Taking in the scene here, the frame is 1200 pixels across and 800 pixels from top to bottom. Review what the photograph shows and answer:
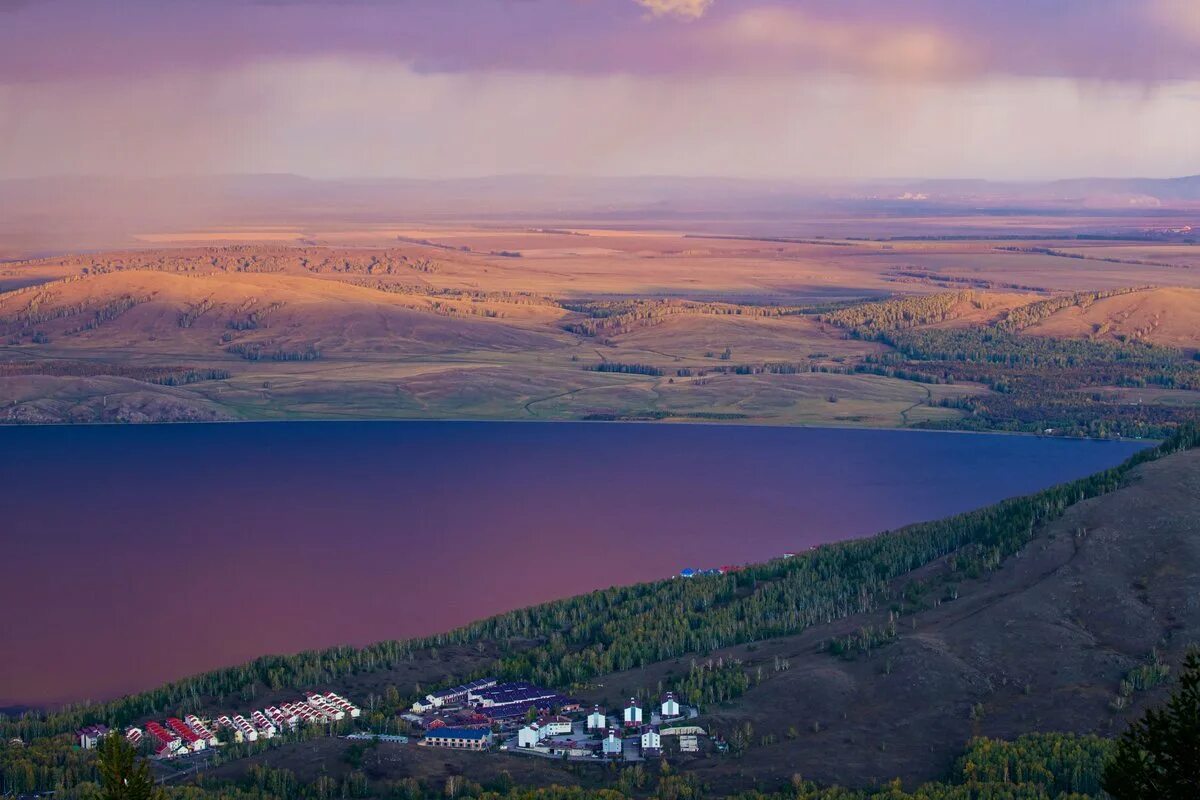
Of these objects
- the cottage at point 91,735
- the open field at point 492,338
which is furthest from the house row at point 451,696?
the open field at point 492,338

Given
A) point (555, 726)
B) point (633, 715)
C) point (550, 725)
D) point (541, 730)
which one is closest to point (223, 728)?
point (541, 730)

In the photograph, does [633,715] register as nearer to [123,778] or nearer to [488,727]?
[488,727]

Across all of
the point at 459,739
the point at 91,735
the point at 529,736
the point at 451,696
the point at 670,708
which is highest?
the point at 670,708

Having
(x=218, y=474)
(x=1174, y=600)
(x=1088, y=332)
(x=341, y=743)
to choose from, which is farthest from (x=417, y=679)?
(x=1088, y=332)

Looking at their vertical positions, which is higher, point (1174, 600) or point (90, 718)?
point (1174, 600)

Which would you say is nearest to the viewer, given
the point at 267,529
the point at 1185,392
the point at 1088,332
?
Answer: the point at 267,529

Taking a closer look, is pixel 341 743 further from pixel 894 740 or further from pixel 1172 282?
pixel 1172 282

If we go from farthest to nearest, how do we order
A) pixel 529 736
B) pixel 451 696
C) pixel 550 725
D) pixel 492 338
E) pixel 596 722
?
pixel 492 338 < pixel 451 696 < pixel 596 722 < pixel 550 725 < pixel 529 736
